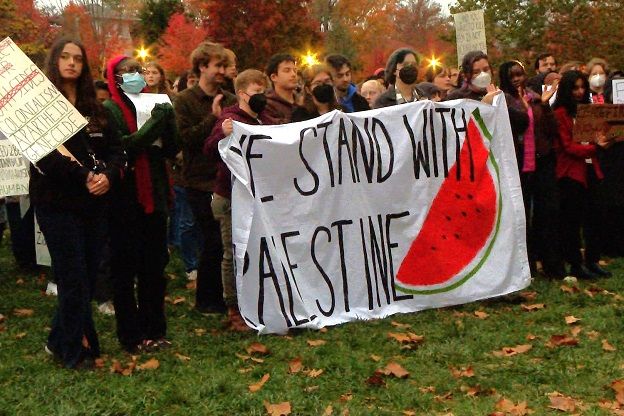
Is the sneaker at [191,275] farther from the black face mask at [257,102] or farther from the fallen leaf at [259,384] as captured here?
the fallen leaf at [259,384]

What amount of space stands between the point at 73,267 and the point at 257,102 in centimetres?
192

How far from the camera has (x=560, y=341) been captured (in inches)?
266

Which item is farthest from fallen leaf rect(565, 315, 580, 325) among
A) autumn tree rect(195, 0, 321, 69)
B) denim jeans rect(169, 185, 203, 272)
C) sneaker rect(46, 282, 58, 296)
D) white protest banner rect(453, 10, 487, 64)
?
autumn tree rect(195, 0, 321, 69)

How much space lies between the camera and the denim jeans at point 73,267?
6016 mm

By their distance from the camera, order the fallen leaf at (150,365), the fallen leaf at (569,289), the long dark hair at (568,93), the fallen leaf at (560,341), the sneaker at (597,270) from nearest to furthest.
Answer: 1. the fallen leaf at (150,365)
2. the fallen leaf at (560,341)
3. the fallen leaf at (569,289)
4. the long dark hair at (568,93)
5. the sneaker at (597,270)

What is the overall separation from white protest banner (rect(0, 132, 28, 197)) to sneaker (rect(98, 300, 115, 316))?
1.90 metres

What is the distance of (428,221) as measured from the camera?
791 centimetres

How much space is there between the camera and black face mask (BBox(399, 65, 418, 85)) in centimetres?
890

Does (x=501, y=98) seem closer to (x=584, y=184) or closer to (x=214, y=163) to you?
(x=584, y=184)

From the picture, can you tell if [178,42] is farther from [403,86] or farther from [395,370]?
[395,370]

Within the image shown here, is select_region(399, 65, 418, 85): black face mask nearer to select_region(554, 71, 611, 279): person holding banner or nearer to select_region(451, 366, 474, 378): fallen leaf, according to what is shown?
select_region(554, 71, 611, 279): person holding banner

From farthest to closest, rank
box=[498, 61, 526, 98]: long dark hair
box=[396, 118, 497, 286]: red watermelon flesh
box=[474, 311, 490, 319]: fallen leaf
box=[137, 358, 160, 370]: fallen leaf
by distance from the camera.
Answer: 1. box=[498, 61, 526, 98]: long dark hair
2. box=[396, 118, 497, 286]: red watermelon flesh
3. box=[474, 311, 490, 319]: fallen leaf
4. box=[137, 358, 160, 370]: fallen leaf

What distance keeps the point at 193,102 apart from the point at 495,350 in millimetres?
3022

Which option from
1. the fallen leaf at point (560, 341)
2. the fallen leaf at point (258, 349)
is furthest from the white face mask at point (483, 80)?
the fallen leaf at point (258, 349)
